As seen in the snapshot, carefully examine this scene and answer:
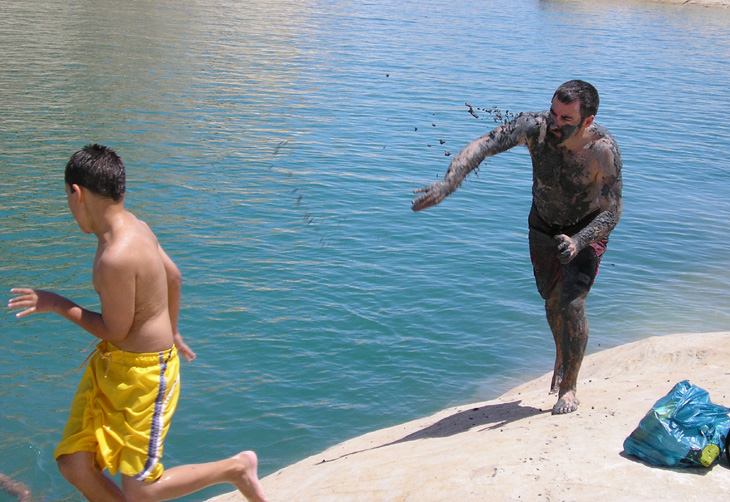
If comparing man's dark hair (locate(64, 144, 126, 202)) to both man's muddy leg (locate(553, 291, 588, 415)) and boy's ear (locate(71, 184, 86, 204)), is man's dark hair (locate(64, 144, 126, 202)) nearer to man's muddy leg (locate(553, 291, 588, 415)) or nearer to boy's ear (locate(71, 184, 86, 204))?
boy's ear (locate(71, 184, 86, 204))

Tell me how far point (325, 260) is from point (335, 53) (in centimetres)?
1654

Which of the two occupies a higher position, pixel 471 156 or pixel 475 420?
pixel 471 156

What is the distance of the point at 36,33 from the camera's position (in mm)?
22609

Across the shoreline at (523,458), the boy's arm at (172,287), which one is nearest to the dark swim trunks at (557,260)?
the shoreline at (523,458)

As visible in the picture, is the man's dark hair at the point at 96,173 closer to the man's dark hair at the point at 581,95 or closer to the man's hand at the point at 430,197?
the man's hand at the point at 430,197

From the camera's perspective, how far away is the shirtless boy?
3.41 metres

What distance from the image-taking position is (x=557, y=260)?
517 centimetres

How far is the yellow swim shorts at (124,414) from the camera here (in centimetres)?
346

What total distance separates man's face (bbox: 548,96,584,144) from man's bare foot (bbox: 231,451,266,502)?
2730 millimetres

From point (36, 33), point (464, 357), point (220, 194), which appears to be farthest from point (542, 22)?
point (464, 357)

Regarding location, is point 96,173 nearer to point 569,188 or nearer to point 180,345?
point 180,345

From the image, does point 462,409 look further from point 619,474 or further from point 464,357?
point 619,474

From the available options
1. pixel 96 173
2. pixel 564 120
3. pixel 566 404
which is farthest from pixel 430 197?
pixel 96 173

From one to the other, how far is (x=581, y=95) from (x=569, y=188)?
64 centimetres
